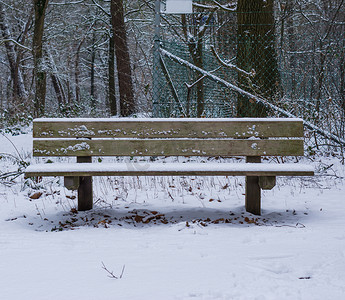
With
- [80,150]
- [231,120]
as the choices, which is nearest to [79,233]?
[80,150]

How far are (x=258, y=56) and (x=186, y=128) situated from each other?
3257 millimetres

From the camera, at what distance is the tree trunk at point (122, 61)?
10.9m

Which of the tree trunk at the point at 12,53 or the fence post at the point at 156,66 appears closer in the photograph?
the fence post at the point at 156,66

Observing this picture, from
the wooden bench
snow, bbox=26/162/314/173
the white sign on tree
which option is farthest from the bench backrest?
the white sign on tree

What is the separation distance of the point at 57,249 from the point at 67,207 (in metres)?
1.51

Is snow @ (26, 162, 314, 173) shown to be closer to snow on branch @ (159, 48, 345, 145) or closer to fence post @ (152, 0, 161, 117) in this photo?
snow on branch @ (159, 48, 345, 145)

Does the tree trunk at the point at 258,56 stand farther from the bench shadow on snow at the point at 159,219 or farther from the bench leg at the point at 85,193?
the bench leg at the point at 85,193

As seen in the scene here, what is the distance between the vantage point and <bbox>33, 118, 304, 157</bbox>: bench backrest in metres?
3.73

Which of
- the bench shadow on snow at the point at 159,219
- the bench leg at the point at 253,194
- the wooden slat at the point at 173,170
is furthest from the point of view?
the bench leg at the point at 253,194

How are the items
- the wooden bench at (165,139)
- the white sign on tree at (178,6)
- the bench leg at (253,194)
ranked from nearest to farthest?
1. the wooden bench at (165,139)
2. the bench leg at (253,194)
3. the white sign on tree at (178,6)

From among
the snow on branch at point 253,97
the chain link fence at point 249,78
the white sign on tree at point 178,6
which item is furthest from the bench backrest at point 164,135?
the white sign on tree at point 178,6

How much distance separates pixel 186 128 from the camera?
3783 mm

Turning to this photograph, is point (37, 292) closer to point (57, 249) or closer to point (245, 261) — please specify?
point (57, 249)

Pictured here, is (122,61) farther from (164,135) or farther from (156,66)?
(164,135)
